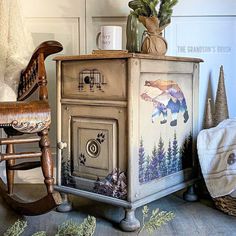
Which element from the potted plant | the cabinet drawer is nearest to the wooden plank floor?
the cabinet drawer

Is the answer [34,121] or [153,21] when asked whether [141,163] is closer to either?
[34,121]

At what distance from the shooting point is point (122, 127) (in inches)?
52.7

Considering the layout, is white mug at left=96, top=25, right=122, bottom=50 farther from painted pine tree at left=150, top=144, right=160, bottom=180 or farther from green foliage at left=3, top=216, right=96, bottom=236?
green foliage at left=3, top=216, right=96, bottom=236

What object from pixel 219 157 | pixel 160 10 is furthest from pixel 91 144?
pixel 160 10

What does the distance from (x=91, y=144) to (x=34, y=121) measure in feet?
0.92

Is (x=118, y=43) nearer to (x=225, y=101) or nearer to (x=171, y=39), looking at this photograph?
(x=171, y=39)

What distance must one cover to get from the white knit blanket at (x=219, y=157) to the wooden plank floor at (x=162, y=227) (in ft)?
0.35

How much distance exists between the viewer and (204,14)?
189cm

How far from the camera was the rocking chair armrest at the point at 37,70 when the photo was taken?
1.32 m

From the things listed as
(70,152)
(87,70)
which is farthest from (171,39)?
(70,152)

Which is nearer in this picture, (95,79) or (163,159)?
(95,79)

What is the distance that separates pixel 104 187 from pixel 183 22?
962mm

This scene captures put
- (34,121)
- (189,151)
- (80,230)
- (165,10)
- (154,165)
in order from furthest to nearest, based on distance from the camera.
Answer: (189,151), (165,10), (154,165), (34,121), (80,230)

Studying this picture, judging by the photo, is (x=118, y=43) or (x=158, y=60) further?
(x=118, y=43)
